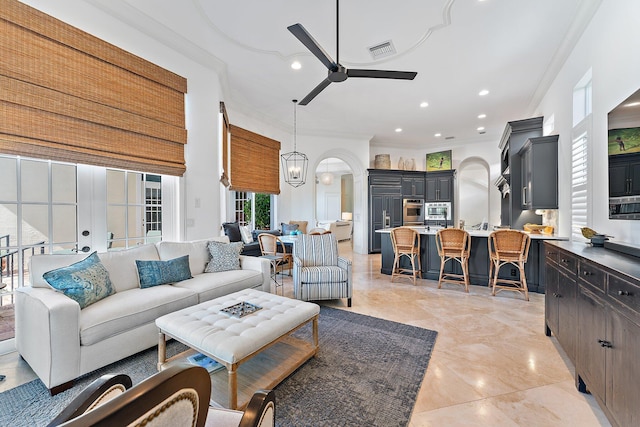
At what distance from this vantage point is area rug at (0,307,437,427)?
1.65m

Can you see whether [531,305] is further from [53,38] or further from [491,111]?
[53,38]

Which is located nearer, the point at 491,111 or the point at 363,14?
the point at 363,14

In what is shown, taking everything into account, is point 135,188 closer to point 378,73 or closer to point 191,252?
point 191,252

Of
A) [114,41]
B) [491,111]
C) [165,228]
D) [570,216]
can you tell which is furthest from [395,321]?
[491,111]

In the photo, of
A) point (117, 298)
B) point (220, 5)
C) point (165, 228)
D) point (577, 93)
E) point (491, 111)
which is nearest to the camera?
point (117, 298)

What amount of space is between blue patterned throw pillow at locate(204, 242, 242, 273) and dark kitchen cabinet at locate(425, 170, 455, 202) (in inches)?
256

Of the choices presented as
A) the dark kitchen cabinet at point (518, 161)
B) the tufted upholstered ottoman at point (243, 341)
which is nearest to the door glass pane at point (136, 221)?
the tufted upholstered ottoman at point (243, 341)

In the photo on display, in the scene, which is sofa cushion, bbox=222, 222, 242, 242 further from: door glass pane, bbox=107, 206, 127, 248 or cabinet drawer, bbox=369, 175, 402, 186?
cabinet drawer, bbox=369, 175, 402, 186

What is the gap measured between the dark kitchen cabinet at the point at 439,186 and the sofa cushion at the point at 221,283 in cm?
640

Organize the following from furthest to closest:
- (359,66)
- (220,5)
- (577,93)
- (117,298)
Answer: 1. (359,66)
2. (577,93)
3. (220,5)
4. (117,298)

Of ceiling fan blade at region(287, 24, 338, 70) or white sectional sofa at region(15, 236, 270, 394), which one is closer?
white sectional sofa at region(15, 236, 270, 394)

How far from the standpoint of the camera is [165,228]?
12.0 feet

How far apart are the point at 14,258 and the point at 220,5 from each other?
3069mm

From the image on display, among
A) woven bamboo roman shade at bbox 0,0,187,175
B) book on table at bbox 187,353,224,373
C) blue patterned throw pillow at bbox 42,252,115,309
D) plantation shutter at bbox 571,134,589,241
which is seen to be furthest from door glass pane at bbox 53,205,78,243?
plantation shutter at bbox 571,134,589,241
